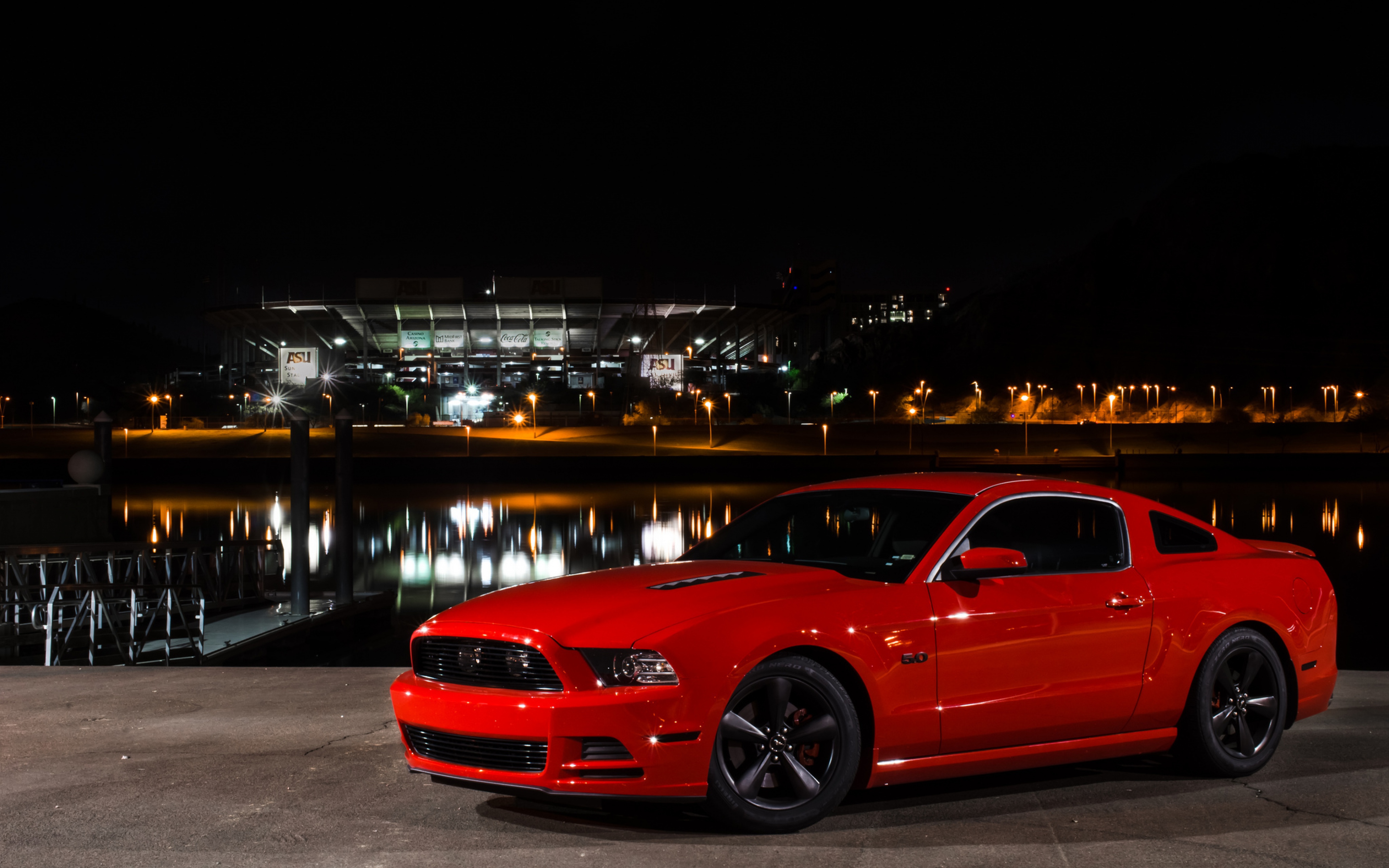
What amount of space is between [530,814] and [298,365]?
14545 centimetres

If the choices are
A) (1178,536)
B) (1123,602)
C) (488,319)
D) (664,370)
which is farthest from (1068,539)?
(488,319)

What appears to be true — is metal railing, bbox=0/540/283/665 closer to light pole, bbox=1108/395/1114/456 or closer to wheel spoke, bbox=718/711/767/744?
wheel spoke, bbox=718/711/767/744

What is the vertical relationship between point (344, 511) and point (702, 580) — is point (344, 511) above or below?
below

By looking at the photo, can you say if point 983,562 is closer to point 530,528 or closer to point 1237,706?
point 1237,706

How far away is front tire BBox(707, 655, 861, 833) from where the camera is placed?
469cm

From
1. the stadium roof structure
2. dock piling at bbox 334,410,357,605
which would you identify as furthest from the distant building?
dock piling at bbox 334,410,357,605

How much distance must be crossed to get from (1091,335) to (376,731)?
572ft

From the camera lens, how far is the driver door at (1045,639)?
5.15m

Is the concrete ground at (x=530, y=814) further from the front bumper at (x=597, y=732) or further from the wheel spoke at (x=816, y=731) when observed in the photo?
the wheel spoke at (x=816, y=731)

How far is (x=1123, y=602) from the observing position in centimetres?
562

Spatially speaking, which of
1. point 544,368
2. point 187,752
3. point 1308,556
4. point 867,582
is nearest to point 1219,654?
point 1308,556

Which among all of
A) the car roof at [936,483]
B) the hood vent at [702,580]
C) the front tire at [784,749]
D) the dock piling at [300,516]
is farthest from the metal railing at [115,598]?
the front tire at [784,749]

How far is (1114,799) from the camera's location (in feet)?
18.0

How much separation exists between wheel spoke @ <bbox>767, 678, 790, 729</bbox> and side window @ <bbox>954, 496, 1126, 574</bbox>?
131cm
